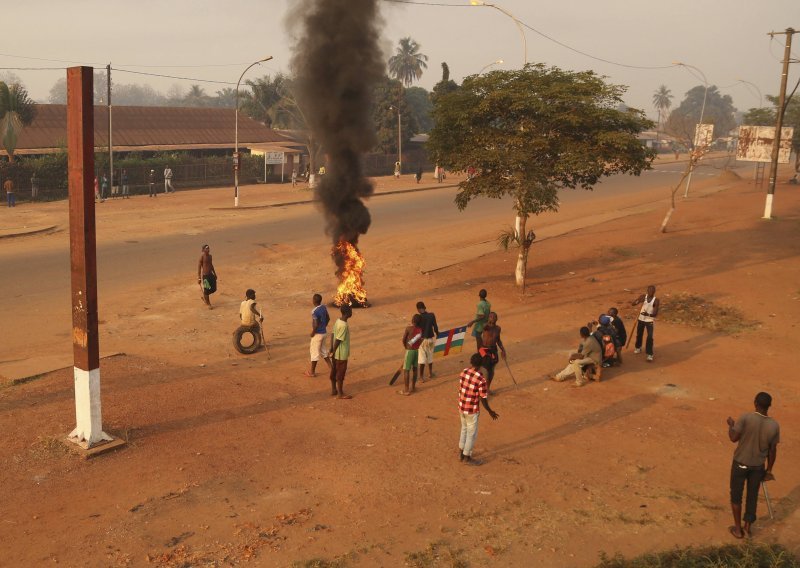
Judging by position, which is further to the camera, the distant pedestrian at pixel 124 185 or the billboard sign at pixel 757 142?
the distant pedestrian at pixel 124 185

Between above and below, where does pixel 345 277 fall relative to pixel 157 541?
above

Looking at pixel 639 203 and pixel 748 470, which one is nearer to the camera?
pixel 748 470

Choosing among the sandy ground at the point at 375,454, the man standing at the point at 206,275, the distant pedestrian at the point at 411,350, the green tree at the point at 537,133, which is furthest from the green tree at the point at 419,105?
the distant pedestrian at the point at 411,350

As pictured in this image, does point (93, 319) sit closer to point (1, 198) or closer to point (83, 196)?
point (83, 196)

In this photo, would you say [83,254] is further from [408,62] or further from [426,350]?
[408,62]

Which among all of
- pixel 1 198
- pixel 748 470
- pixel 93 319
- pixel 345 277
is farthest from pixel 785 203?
pixel 1 198

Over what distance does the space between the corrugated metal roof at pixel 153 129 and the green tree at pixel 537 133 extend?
1207 inches

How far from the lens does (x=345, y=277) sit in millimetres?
18391

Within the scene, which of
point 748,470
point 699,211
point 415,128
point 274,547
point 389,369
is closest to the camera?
point 274,547

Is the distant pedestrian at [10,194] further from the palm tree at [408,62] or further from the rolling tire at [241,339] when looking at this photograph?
the palm tree at [408,62]

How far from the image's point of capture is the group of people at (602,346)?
43.3 feet

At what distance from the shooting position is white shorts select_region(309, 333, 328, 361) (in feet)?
42.4

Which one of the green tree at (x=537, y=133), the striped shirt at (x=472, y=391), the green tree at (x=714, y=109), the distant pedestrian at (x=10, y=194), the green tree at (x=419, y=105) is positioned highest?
the green tree at (x=714, y=109)

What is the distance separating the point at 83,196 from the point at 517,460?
6.80 metres
